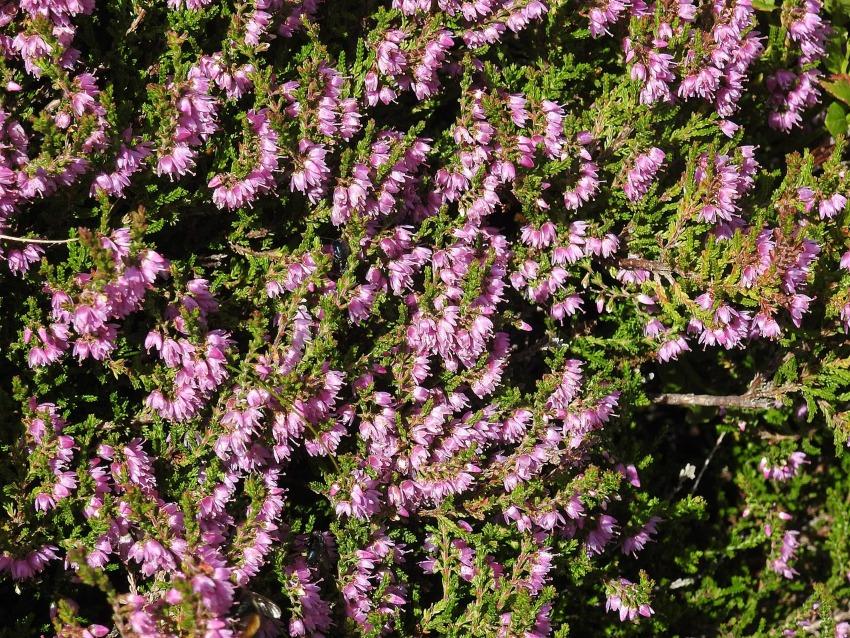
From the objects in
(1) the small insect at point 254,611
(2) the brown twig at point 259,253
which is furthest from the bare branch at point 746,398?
(1) the small insect at point 254,611

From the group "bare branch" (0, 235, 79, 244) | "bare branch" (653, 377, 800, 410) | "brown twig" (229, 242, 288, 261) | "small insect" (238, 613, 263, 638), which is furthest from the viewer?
"bare branch" (653, 377, 800, 410)

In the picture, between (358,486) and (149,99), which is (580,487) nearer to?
(358,486)

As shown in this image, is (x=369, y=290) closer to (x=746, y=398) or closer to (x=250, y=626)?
(x=250, y=626)

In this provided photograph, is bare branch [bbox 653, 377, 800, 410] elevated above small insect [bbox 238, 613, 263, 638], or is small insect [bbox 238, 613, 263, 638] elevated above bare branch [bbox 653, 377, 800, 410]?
small insect [bbox 238, 613, 263, 638]

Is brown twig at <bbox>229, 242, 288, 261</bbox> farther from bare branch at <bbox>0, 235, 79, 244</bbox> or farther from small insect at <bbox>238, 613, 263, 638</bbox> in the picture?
small insect at <bbox>238, 613, 263, 638</bbox>

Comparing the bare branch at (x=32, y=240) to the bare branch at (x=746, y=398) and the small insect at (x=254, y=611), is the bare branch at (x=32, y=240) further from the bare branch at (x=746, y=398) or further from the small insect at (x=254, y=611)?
the bare branch at (x=746, y=398)

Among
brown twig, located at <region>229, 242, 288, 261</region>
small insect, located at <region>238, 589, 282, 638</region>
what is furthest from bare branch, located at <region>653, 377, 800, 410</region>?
small insect, located at <region>238, 589, 282, 638</region>
